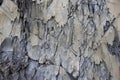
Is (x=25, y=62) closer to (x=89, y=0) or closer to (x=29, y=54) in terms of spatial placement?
(x=29, y=54)

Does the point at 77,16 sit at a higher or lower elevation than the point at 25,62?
higher

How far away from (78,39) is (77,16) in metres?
0.18

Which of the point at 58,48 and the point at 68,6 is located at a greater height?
the point at 68,6

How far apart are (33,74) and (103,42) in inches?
24.5

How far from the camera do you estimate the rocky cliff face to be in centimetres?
217

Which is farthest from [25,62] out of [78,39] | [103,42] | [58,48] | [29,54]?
[103,42]

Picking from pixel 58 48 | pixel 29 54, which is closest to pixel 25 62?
pixel 29 54

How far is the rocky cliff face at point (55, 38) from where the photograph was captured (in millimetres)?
2166

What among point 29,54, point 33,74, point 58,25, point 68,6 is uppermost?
point 68,6

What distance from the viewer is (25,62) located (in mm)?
2203

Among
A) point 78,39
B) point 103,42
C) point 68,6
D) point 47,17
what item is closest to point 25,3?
point 47,17

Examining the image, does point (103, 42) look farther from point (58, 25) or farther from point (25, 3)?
point (25, 3)

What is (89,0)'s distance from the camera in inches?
89.7

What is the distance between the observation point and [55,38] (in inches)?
87.9
